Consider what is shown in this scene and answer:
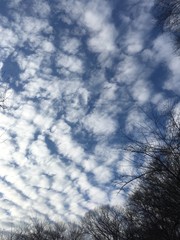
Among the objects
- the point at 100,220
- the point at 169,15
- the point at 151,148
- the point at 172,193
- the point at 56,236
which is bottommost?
the point at 172,193

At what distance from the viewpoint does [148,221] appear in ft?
67.9

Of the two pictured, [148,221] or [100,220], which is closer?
[148,221]

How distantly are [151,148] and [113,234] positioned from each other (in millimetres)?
21979

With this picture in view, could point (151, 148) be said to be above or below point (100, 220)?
below

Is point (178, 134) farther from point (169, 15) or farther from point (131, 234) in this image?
point (131, 234)

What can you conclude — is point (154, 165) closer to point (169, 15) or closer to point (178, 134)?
point (178, 134)

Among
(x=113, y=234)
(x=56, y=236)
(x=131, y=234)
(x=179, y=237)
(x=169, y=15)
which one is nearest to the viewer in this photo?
(x=169, y=15)

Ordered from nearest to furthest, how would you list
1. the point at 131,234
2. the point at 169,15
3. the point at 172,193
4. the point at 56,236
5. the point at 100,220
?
1. the point at 169,15
2. the point at 172,193
3. the point at 131,234
4. the point at 100,220
5. the point at 56,236

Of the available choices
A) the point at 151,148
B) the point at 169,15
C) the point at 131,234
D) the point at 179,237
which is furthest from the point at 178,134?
the point at 131,234

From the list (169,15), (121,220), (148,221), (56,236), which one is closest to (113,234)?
(121,220)

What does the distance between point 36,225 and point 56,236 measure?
152 inches

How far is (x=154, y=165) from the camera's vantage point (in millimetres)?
11461

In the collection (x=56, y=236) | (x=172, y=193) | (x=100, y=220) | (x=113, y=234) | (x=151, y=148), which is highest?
(x=56, y=236)

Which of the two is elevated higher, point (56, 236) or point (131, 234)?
point (56, 236)
